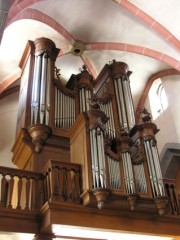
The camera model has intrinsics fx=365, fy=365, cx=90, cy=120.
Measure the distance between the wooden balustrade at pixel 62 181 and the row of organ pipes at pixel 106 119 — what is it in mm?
411

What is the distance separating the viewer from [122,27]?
1105 cm

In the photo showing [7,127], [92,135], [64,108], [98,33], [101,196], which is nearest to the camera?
[101,196]

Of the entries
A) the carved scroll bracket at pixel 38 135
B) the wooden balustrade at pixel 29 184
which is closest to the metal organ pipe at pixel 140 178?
the wooden balustrade at pixel 29 184

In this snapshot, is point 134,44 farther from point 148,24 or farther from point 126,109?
point 126,109

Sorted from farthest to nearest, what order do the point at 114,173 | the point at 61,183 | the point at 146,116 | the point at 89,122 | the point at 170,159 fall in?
the point at 170,159 < the point at 146,116 < the point at 89,122 < the point at 114,173 < the point at 61,183

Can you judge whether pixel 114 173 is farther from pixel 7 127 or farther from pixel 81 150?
pixel 7 127

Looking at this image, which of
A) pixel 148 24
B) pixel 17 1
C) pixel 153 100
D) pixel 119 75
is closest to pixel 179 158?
pixel 153 100

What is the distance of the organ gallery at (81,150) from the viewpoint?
21.9 feet

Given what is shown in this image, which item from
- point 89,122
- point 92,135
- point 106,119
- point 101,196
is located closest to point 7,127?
point 106,119

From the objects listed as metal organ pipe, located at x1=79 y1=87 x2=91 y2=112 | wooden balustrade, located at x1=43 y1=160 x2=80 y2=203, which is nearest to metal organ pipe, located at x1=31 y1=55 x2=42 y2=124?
metal organ pipe, located at x1=79 y1=87 x2=91 y2=112

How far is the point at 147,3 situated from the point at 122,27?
4.84 feet

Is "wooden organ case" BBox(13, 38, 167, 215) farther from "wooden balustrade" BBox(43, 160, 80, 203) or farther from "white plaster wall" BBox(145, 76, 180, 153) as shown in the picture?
"white plaster wall" BBox(145, 76, 180, 153)

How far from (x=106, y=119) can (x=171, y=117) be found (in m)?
4.16

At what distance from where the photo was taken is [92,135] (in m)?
7.14
